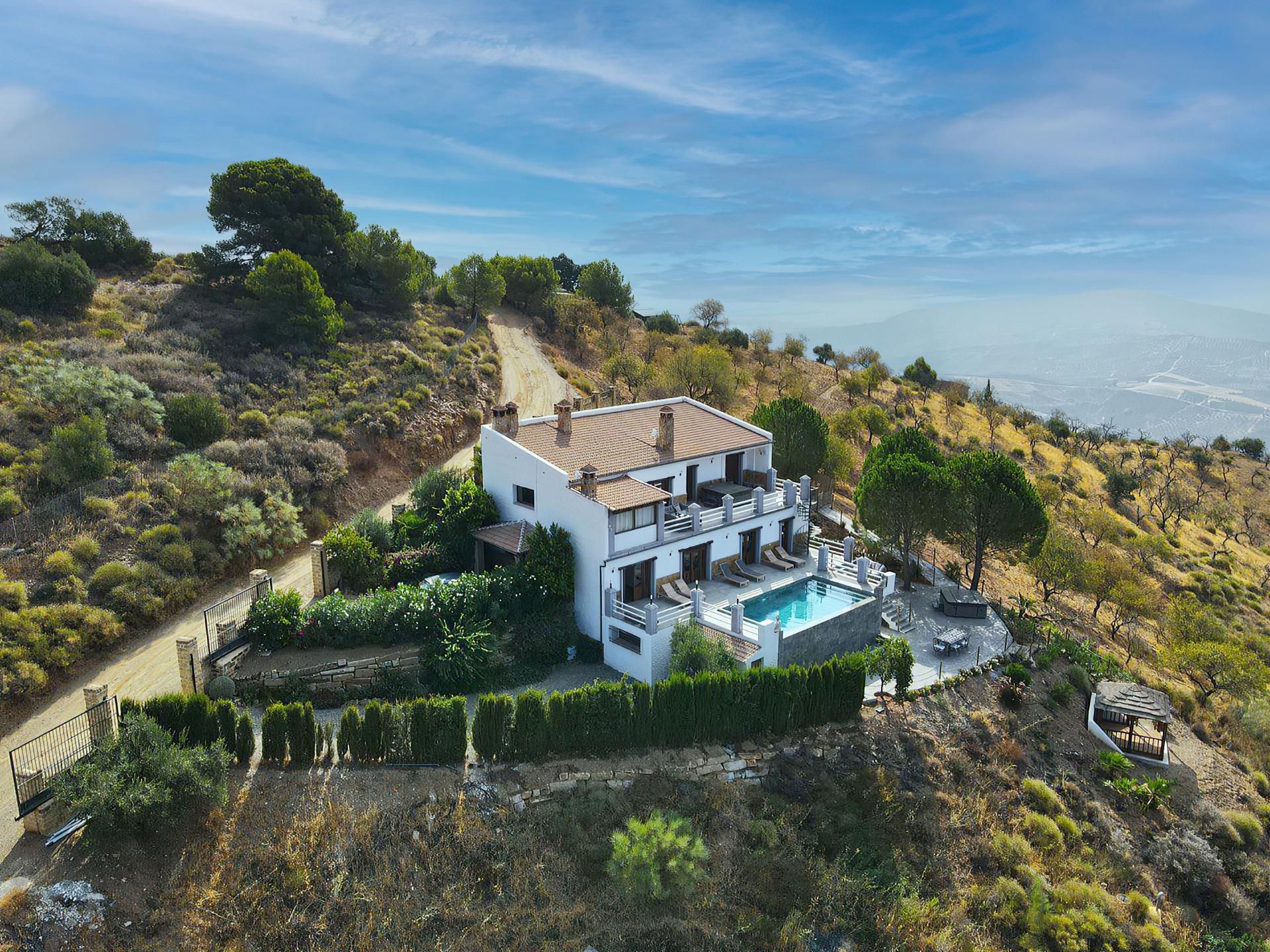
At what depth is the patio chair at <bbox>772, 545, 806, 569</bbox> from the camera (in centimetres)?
3266

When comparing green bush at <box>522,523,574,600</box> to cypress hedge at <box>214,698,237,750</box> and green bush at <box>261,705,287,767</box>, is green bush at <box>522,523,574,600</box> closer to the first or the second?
green bush at <box>261,705,287,767</box>

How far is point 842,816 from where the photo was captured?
2166 cm

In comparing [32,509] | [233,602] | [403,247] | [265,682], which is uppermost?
[403,247]

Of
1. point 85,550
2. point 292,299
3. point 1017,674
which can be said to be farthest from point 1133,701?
point 292,299

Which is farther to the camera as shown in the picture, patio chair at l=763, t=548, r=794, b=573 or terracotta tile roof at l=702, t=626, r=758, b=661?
patio chair at l=763, t=548, r=794, b=573

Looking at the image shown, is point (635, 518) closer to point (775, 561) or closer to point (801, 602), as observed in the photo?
point (801, 602)

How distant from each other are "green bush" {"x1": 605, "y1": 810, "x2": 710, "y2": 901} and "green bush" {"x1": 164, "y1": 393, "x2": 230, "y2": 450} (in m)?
28.6

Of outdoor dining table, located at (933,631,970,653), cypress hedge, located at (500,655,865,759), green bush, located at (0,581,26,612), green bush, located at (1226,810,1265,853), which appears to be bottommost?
Result: green bush, located at (1226,810,1265,853)

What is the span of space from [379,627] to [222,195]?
41.7m

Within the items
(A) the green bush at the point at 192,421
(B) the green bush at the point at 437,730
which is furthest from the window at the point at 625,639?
(A) the green bush at the point at 192,421

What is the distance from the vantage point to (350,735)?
66.4ft

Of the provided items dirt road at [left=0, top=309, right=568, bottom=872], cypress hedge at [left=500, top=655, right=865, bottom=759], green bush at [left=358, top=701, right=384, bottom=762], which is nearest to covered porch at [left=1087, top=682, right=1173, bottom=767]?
cypress hedge at [left=500, top=655, right=865, bottom=759]

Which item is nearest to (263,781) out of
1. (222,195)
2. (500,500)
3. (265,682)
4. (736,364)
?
(265,682)

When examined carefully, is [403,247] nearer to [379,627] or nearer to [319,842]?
[379,627]
